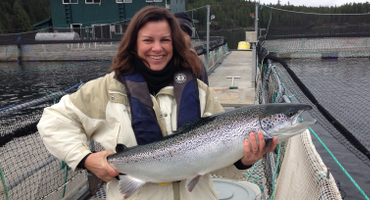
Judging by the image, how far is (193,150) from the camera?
227cm

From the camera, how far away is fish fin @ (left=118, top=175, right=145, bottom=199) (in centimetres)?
218

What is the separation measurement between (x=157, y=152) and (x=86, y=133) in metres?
0.57

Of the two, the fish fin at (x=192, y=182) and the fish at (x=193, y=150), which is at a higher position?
the fish at (x=193, y=150)

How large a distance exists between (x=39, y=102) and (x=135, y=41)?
183cm

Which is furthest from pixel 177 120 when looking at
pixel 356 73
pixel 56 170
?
pixel 356 73

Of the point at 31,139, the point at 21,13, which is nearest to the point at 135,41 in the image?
the point at 31,139

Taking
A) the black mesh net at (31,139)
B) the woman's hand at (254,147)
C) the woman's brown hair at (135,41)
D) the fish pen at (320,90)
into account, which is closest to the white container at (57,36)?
the black mesh net at (31,139)

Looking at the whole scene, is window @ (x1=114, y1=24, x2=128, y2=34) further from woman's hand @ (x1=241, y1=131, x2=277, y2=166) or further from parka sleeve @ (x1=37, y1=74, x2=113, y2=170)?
woman's hand @ (x1=241, y1=131, x2=277, y2=166)

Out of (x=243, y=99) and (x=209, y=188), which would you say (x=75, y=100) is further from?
(x=243, y=99)

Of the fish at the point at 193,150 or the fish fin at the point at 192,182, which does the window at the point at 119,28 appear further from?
the fish fin at the point at 192,182

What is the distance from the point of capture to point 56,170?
417 centimetres

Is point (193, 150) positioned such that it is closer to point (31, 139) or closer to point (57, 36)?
point (31, 139)

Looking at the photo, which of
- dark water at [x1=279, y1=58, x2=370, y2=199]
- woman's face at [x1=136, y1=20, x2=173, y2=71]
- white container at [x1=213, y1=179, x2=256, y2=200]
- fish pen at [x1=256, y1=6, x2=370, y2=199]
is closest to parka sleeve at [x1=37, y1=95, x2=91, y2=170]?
woman's face at [x1=136, y1=20, x2=173, y2=71]

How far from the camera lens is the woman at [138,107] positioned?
2.13 m
